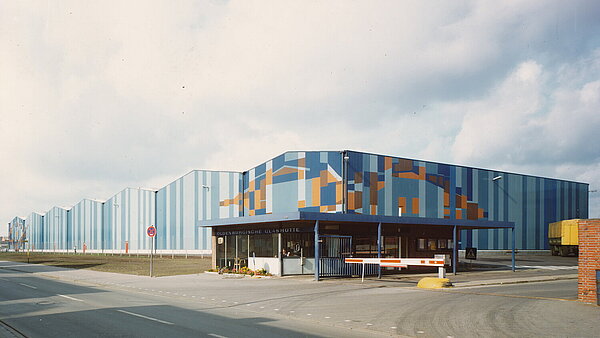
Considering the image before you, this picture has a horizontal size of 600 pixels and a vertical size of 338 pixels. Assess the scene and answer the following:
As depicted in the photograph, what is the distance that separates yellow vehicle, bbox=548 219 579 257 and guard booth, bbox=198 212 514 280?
3000 centimetres

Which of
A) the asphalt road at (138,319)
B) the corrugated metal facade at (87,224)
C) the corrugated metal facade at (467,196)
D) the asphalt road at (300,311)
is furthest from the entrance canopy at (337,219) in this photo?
the corrugated metal facade at (87,224)

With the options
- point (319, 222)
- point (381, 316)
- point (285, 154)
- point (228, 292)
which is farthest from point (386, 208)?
point (381, 316)

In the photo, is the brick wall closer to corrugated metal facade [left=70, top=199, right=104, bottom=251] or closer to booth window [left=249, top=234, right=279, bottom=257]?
booth window [left=249, top=234, right=279, bottom=257]

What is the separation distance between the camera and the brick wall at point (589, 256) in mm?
16922

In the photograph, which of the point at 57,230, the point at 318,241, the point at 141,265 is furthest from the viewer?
the point at 57,230

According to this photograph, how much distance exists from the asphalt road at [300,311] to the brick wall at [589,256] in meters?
0.94

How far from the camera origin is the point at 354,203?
52.9 m

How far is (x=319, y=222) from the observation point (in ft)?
99.9

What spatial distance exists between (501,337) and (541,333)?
1.27 meters

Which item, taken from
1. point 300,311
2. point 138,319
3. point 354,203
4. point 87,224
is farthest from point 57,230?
point 300,311

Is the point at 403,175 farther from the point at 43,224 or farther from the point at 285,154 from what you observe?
the point at 43,224

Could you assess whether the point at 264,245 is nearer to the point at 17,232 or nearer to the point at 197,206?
the point at 197,206

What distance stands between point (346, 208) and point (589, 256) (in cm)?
3519

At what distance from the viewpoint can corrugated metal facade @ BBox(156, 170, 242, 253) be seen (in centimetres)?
7538
